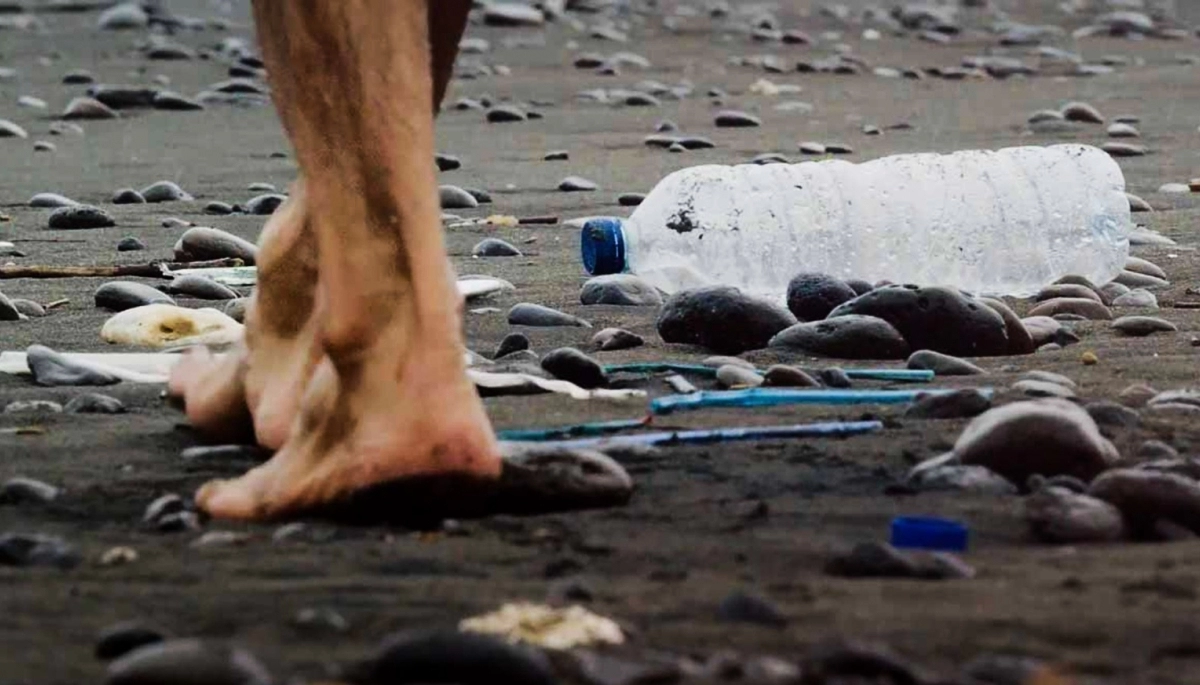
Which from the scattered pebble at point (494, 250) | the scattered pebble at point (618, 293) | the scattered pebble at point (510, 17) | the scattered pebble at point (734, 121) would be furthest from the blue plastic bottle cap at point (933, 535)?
the scattered pebble at point (510, 17)

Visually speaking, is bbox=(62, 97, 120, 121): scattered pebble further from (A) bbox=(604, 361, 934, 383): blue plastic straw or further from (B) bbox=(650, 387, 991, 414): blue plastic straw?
(B) bbox=(650, 387, 991, 414): blue plastic straw

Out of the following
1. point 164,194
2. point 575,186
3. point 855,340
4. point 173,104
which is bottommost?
point 855,340

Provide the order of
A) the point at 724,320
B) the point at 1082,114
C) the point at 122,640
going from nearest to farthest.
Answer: the point at 122,640
the point at 724,320
the point at 1082,114

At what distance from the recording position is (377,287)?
2613 millimetres

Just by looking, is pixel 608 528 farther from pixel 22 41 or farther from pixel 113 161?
pixel 22 41

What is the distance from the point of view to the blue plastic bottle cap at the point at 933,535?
8.08 ft

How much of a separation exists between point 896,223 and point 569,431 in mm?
2542

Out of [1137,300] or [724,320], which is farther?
[1137,300]

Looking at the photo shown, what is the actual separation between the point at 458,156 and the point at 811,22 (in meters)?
10.0

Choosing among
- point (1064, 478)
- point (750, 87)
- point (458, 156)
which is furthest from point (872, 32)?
point (1064, 478)

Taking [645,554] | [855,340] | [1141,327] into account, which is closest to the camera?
[645,554]

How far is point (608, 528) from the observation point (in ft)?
8.44

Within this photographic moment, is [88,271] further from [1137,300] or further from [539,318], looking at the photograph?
[1137,300]

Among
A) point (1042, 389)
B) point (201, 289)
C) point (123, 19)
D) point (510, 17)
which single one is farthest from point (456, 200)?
point (510, 17)
